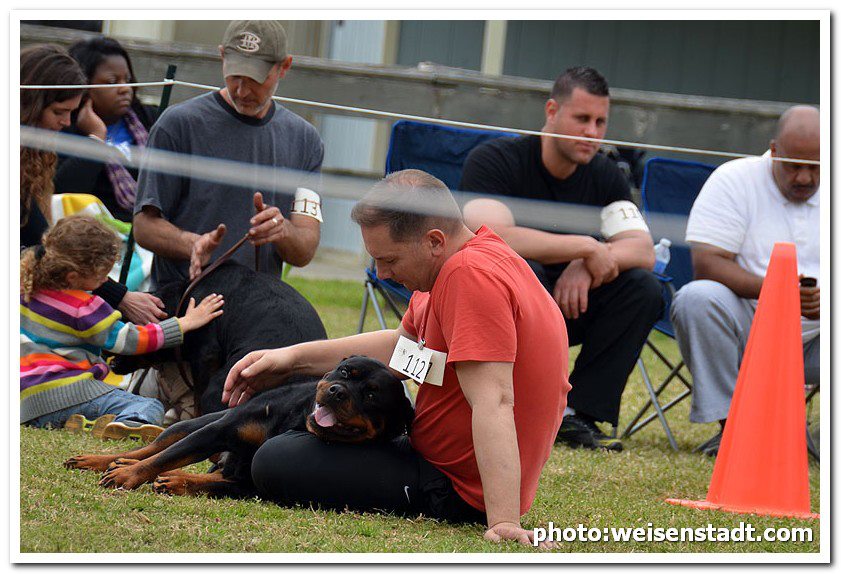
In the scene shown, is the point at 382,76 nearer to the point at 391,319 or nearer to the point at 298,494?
the point at 391,319

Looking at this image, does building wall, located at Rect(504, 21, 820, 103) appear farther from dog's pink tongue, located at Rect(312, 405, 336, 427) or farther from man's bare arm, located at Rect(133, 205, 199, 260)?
dog's pink tongue, located at Rect(312, 405, 336, 427)

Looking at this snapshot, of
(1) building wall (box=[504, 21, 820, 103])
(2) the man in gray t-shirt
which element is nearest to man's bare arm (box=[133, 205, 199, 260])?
(2) the man in gray t-shirt

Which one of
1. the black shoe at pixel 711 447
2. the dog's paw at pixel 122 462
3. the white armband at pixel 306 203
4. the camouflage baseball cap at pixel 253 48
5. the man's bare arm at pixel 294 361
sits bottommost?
the black shoe at pixel 711 447

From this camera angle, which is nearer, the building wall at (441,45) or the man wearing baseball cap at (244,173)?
the man wearing baseball cap at (244,173)

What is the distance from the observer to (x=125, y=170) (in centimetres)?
482

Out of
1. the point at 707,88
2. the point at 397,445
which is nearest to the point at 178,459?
the point at 397,445

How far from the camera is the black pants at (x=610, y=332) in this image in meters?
4.65

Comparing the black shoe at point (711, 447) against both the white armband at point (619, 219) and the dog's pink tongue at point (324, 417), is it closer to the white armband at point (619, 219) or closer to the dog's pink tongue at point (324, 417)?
the white armband at point (619, 219)

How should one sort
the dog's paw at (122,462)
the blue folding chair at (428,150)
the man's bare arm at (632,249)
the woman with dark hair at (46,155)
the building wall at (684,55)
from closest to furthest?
1. the dog's paw at (122,462)
2. the woman with dark hair at (46,155)
3. the man's bare arm at (632,249)
4. the blue folding chair at (428,150)
5. the building wall at (684,55)

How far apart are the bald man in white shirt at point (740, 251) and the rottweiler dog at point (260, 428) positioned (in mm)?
2045

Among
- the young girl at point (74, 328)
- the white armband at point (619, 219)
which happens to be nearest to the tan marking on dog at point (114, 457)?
the young girl at point (74, 328)
